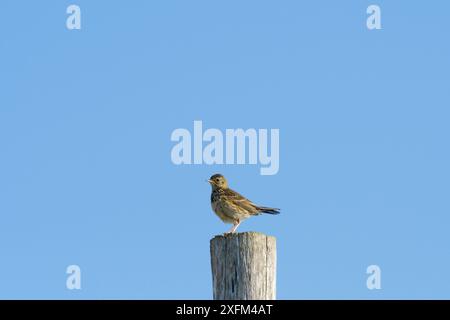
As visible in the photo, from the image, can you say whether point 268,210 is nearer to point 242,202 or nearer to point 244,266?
point 242,202

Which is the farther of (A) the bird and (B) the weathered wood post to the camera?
(A) the bird

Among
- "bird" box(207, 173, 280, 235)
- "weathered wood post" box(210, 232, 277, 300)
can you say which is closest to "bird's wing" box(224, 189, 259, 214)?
"bird" box(207, 173, 280, 235)

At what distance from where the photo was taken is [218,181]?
1553 cm

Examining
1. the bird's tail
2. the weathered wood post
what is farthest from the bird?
the weathered wood post

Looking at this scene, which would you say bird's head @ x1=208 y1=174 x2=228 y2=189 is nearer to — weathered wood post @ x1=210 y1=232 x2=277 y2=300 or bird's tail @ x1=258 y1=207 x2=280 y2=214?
bird's tail @ x1=258 y1=207 x2=280 y2=214

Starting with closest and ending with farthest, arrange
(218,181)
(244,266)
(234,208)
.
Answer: (244,266)
(234,208)
(218,181)

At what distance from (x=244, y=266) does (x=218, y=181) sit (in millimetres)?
6719

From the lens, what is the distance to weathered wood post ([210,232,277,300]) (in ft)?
28.8

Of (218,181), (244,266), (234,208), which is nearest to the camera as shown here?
(244,266)

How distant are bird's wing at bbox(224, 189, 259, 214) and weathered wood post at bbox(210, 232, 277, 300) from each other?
5520 mm

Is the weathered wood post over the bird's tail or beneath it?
beneath

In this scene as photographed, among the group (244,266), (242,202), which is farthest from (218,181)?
(244,266)

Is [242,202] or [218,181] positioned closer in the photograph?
[242,202]
